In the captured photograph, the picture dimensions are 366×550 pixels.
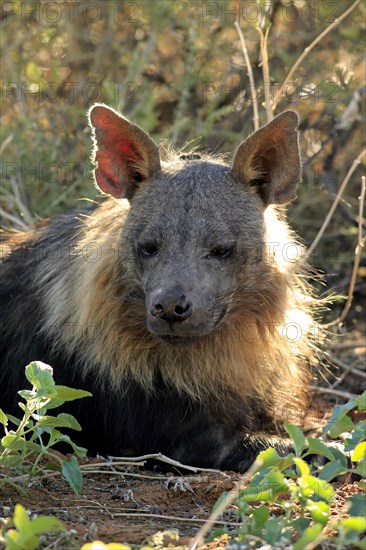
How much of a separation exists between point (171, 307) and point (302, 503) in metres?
1.28

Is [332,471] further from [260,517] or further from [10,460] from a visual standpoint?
[10,460]

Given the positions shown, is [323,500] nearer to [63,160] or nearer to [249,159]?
[249,159]

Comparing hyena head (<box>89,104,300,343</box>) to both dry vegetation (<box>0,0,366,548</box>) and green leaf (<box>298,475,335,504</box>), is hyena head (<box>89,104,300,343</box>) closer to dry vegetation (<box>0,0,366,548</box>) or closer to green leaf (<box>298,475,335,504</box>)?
green leaf (<box>298,475,335,504</box>)

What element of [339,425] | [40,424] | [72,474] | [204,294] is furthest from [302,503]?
[204,294]

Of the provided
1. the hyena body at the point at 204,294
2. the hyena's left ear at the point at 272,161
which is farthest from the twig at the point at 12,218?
the hyena's left ear at the point at 272,161

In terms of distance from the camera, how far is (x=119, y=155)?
5.17 metres

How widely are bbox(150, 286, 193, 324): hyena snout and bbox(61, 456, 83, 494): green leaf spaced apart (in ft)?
2.73

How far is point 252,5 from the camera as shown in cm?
848

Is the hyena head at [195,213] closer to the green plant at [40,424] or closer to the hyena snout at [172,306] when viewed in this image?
the hyena snout at [172,306]

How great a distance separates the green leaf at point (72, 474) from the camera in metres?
3.89

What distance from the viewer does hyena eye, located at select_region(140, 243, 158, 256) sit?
484 centimetres

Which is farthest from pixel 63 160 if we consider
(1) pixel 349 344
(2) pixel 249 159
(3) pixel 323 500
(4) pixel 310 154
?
(3) pixel 323 500

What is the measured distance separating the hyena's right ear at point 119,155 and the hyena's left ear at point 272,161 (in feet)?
1.55

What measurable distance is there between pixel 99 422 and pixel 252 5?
15.3 ft
